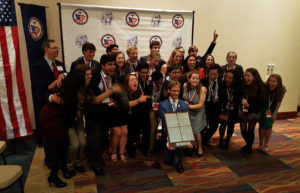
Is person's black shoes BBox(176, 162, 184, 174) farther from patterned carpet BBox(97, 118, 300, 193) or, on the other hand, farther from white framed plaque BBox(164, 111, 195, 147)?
white framed plaque BBox(164, 111, 195, 147)

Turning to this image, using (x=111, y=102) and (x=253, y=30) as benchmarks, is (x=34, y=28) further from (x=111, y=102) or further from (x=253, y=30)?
(x=253, y=30)

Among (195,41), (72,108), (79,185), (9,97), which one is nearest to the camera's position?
(72,108)

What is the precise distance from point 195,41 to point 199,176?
106 inches

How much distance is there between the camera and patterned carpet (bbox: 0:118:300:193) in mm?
2582

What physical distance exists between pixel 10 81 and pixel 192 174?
113 inches

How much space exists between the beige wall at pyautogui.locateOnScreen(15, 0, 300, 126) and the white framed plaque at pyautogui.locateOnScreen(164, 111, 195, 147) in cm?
216

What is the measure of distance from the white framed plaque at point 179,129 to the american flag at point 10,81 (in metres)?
2.25

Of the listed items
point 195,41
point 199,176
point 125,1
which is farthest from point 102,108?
point 195,41

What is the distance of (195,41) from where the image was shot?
4539mm

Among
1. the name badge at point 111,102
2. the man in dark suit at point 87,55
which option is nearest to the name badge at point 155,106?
the name badge at point 111,102

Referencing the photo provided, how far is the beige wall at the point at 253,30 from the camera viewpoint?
14.6 ft

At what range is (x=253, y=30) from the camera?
15.7 feet

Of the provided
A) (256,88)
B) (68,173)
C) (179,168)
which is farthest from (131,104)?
(256,88)

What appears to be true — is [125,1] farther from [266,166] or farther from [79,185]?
[266,166]
